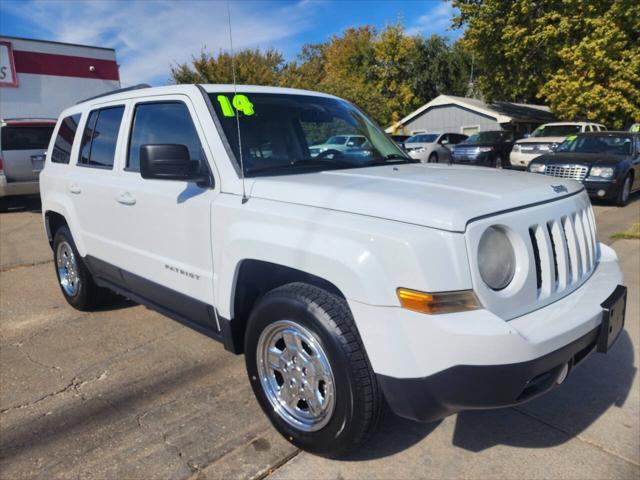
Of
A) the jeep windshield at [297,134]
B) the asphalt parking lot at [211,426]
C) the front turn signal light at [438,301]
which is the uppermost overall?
the jeep windshield at [297,134]

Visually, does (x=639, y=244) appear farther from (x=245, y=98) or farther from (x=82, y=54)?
(x=82, y=54)

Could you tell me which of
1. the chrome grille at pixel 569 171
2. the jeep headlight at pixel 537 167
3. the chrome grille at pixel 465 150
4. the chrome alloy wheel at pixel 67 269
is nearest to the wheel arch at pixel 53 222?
the chrome alloy wheel at pixel 67 269

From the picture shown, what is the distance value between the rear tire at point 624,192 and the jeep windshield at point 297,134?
28.8ft

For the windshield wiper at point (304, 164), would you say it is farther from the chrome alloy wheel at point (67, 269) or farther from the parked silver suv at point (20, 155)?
the parked silver suv at point (20, 155)

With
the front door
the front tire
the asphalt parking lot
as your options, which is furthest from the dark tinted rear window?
the front tire

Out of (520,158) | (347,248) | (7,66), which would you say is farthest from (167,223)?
(520,158)

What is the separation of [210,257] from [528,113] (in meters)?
33.2

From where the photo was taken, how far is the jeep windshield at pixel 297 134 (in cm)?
292

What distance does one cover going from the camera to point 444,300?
1934mm

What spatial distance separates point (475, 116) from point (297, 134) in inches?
1245

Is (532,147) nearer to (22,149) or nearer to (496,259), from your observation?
(22,149)

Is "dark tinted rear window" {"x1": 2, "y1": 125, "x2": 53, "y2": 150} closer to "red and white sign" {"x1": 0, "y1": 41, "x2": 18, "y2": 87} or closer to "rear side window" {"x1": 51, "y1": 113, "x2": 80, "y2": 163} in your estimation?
"red and white sign" {"x1": 0, "y1": 41, "x2": 18, "y2": 87}

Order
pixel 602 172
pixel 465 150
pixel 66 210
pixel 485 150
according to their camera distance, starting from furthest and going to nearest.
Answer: pixel 465 150
pixel 485 150
pixel 602 172
pixel 66 210

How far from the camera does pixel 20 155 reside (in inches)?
403
